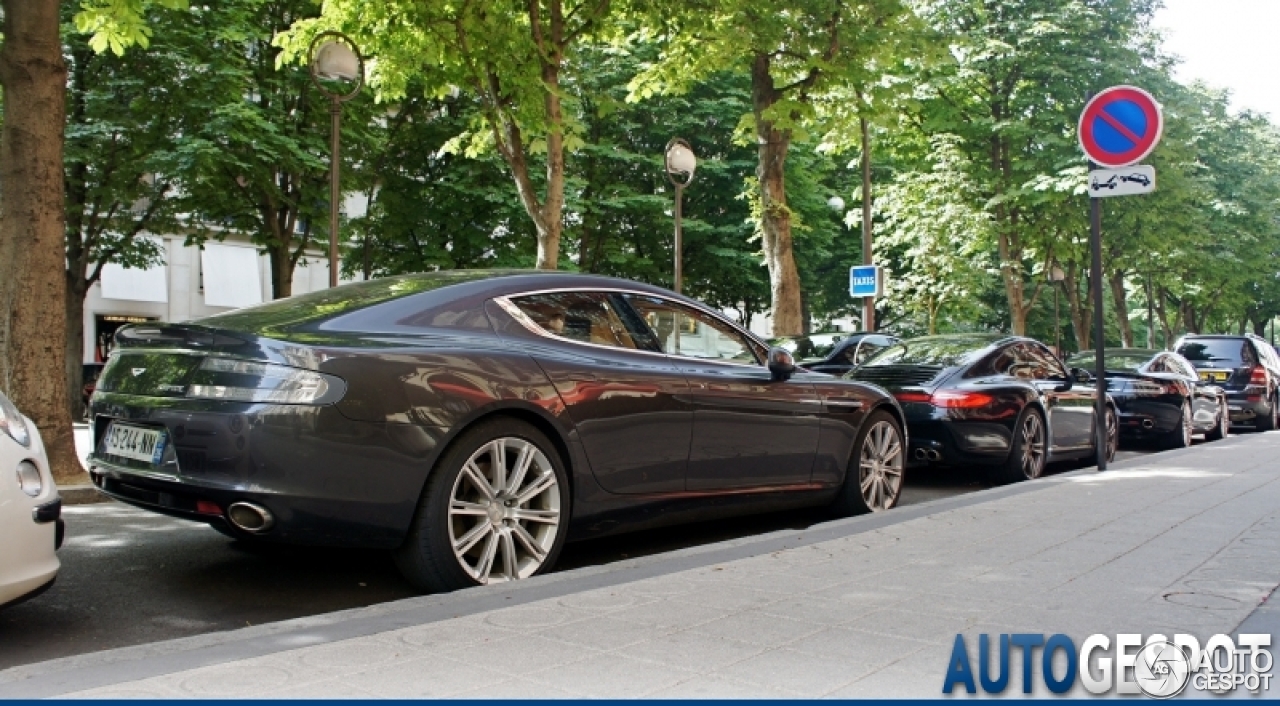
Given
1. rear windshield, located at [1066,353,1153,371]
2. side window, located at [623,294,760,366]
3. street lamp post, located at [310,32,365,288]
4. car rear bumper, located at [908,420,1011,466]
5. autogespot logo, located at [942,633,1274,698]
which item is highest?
street lamp post, located at [310,32,365,288]

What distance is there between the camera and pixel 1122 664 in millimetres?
3469

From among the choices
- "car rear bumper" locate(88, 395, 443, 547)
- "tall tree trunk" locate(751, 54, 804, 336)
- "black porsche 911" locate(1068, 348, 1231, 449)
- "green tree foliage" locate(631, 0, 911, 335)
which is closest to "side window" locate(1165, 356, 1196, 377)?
"black porsche 911" locate(1068, 348, 1231, 449)

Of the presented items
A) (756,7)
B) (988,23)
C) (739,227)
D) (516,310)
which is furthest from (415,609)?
(739,227)

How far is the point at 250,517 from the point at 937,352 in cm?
719

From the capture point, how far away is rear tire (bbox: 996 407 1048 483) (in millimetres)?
9602

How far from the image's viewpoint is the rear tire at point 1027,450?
31.5 ft

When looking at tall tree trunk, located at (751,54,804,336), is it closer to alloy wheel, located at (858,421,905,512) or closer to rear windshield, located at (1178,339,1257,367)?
rear windshield, located at (1178,339,1257,367)

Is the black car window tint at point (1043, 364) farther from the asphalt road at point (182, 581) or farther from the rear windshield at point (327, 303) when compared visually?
the rear windshield at point (327, 303)

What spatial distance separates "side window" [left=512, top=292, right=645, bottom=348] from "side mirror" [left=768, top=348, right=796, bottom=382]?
111 cm

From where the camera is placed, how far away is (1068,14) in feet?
81.8

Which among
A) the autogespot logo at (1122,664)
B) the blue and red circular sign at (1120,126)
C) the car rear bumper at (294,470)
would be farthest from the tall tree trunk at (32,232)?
the blue and red circular sign at (1120,126)

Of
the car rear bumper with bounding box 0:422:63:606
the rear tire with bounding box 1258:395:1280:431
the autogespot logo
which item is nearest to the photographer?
the autogespot logo

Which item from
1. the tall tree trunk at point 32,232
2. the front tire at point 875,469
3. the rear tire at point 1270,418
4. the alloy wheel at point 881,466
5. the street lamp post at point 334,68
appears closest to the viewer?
the front tire at point 875,469

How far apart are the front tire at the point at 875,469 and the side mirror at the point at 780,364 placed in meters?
0.92
